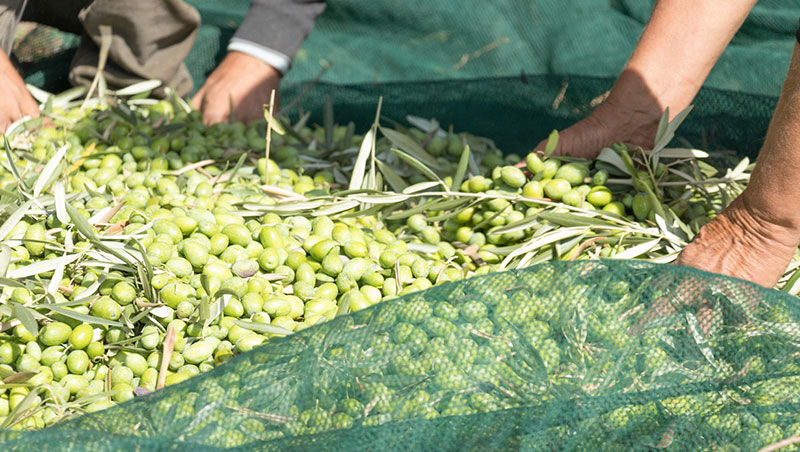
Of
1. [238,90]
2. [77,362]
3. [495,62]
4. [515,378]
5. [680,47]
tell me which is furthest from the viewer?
[495,62]

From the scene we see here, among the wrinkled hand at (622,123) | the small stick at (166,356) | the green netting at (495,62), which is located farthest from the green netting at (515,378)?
the green netting at (495,62)

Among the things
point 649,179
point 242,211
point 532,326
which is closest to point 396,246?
point 242,211

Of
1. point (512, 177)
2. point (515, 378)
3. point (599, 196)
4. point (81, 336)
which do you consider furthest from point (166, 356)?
point (599, 196)

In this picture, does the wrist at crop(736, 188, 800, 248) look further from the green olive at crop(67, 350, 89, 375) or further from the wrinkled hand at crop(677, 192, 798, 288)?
the green olive at crop(67, 350, 89, 375)

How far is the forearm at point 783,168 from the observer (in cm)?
117

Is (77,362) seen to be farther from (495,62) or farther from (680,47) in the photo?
(495,62)

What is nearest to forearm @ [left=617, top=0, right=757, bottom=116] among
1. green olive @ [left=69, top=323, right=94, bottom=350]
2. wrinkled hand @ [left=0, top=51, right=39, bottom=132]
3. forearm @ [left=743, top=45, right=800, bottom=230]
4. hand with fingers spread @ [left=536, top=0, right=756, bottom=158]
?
hand with fingers spread @ [left=536, top=0, right=756, bottom=158]

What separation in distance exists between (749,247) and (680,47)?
0.58 metres

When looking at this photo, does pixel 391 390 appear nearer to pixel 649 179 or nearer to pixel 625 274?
pixel 625 274

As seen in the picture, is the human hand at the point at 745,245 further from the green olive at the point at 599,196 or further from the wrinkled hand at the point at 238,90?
the wrinkled hand at the point at 238,90

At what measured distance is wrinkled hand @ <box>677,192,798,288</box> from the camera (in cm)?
125

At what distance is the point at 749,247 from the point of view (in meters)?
1.27

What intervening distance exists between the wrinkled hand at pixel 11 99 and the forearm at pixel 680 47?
154cm

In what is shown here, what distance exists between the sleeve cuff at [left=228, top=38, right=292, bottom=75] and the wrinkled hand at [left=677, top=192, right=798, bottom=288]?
4.99 feet
